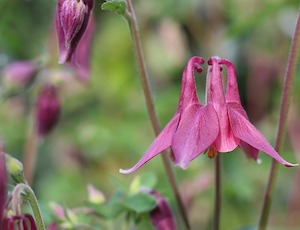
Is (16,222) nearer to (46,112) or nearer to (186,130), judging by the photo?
(186,130)

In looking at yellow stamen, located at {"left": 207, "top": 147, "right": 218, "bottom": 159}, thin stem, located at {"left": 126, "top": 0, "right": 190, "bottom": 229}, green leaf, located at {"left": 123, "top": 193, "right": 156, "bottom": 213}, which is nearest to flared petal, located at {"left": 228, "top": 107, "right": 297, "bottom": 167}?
yellow stamen, located at {"left": 207, "top": 147, "right": 218, "bottom": 159}

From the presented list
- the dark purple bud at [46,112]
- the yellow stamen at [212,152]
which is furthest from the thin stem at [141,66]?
the dark purple bud at [46,112]

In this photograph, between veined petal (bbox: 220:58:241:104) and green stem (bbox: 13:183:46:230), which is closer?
green stem (bbox: 13:183:46:230)

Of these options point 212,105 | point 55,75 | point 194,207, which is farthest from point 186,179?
point 212,105

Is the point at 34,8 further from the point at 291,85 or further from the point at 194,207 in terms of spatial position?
the point at 291,85

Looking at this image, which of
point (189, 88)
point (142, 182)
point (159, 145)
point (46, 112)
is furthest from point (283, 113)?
point (46, 112)

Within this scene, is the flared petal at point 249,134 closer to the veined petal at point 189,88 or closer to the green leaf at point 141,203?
the veined petal at point 189,88

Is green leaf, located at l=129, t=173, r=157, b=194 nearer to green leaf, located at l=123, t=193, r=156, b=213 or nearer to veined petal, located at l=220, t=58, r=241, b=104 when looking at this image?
green leaf, located at l=123, t=193, r=156, b=213
